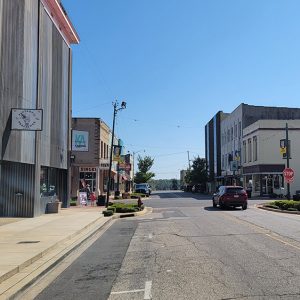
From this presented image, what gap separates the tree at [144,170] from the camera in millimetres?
119800

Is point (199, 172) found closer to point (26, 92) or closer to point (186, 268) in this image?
point (26, 92)

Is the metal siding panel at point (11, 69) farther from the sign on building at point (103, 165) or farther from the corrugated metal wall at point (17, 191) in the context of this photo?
the sign on building at point (103, 165)

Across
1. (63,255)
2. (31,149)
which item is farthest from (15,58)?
(63,255)

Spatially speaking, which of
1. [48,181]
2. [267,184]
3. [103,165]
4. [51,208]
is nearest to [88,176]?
[103,165]

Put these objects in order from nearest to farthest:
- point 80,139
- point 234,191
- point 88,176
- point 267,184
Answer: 1. point 234,191
2. point 80,139
3. point 88,176
4. point 267,184

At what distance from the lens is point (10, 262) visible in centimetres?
1067

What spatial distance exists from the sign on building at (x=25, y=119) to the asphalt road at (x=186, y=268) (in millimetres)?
6080

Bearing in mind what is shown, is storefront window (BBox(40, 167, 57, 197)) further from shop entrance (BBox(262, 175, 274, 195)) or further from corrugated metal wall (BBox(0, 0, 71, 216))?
shop entrance (BBox(262, 175, 274, 195))

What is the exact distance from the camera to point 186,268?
10305mm

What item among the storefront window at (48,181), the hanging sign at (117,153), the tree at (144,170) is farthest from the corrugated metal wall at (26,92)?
the tree at (144,170)

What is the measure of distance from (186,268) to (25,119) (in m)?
12.1

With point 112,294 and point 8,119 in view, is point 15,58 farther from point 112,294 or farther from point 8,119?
point 112,294

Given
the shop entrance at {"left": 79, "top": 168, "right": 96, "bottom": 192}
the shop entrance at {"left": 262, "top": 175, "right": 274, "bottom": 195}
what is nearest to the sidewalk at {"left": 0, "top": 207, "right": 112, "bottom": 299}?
the shop entrance at {"left": 79, "top": 168, "right": 96, "bottom": 192}

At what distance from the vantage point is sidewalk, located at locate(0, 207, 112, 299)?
934cm
